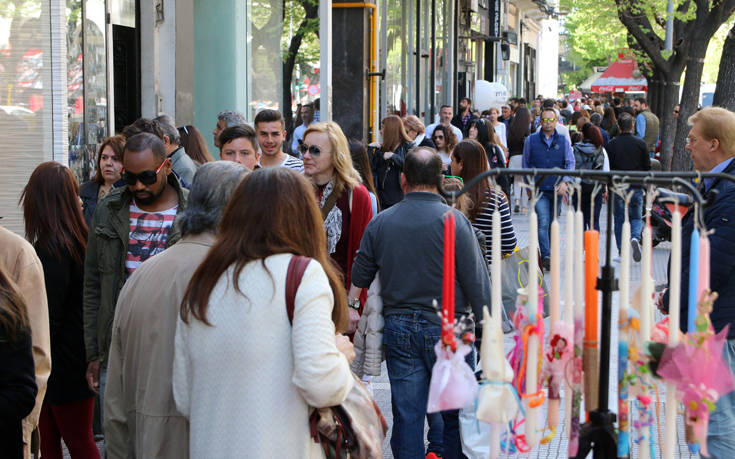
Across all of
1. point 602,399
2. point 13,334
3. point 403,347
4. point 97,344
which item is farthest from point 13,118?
point 602,399

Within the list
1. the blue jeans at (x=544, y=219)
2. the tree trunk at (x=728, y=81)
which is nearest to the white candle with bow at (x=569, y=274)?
the blue jeans at (x=544, y=219)

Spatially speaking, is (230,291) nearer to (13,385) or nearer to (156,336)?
(156,336)

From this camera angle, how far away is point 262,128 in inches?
261

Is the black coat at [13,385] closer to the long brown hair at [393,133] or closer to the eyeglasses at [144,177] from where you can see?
the eyeglasses at [144,177]

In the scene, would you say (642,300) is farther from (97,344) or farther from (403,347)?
(97,344)

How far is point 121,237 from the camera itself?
4543 mm

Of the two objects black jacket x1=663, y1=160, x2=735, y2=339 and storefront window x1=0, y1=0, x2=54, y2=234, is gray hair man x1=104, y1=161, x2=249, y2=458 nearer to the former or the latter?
black jacket x1=663, y1=160, x2=735, y2=339

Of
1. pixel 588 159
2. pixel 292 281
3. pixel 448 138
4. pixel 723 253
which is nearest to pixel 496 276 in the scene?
pixel 292 281

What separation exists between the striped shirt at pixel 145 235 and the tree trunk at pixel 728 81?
12693 mm

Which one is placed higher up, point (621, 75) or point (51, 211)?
point (621, 75)

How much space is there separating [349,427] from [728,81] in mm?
13852

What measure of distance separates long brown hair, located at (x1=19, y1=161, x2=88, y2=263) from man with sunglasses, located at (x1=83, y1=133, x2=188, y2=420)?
0.32m

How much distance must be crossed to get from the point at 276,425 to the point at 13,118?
5.05 metres

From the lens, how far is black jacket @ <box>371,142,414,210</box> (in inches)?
382
